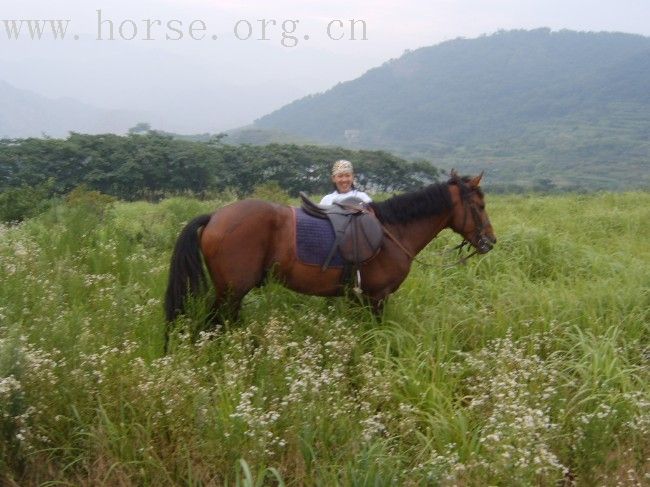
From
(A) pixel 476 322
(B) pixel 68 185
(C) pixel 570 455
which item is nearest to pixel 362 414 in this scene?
(C) pixel 570 455

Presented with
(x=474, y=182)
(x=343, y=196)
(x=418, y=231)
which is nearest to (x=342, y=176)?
(x=343, y=196)

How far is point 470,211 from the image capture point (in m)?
5.16

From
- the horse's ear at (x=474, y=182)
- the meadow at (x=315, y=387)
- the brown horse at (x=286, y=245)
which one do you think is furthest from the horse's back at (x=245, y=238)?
the horse's ear at (x=474, y=182)

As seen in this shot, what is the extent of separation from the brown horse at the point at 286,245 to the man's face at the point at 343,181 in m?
0.59

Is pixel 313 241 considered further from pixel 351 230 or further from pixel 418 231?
pixel 418 231

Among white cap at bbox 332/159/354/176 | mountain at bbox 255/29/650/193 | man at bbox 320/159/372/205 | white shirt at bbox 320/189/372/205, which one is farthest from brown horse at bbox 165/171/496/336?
mountain at bbox 255/29/650/193

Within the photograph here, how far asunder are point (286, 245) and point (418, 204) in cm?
137

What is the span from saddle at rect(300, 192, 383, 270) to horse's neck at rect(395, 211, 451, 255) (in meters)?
0.36

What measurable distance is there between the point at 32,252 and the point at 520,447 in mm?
4826

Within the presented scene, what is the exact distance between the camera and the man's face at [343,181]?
5.45 m

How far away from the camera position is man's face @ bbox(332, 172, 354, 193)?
545 cm

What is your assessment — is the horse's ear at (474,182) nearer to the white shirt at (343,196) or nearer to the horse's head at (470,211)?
the horse's head at (470,211)

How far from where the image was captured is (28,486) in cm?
250

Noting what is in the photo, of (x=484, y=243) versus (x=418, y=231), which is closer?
(x=418, y=231)
